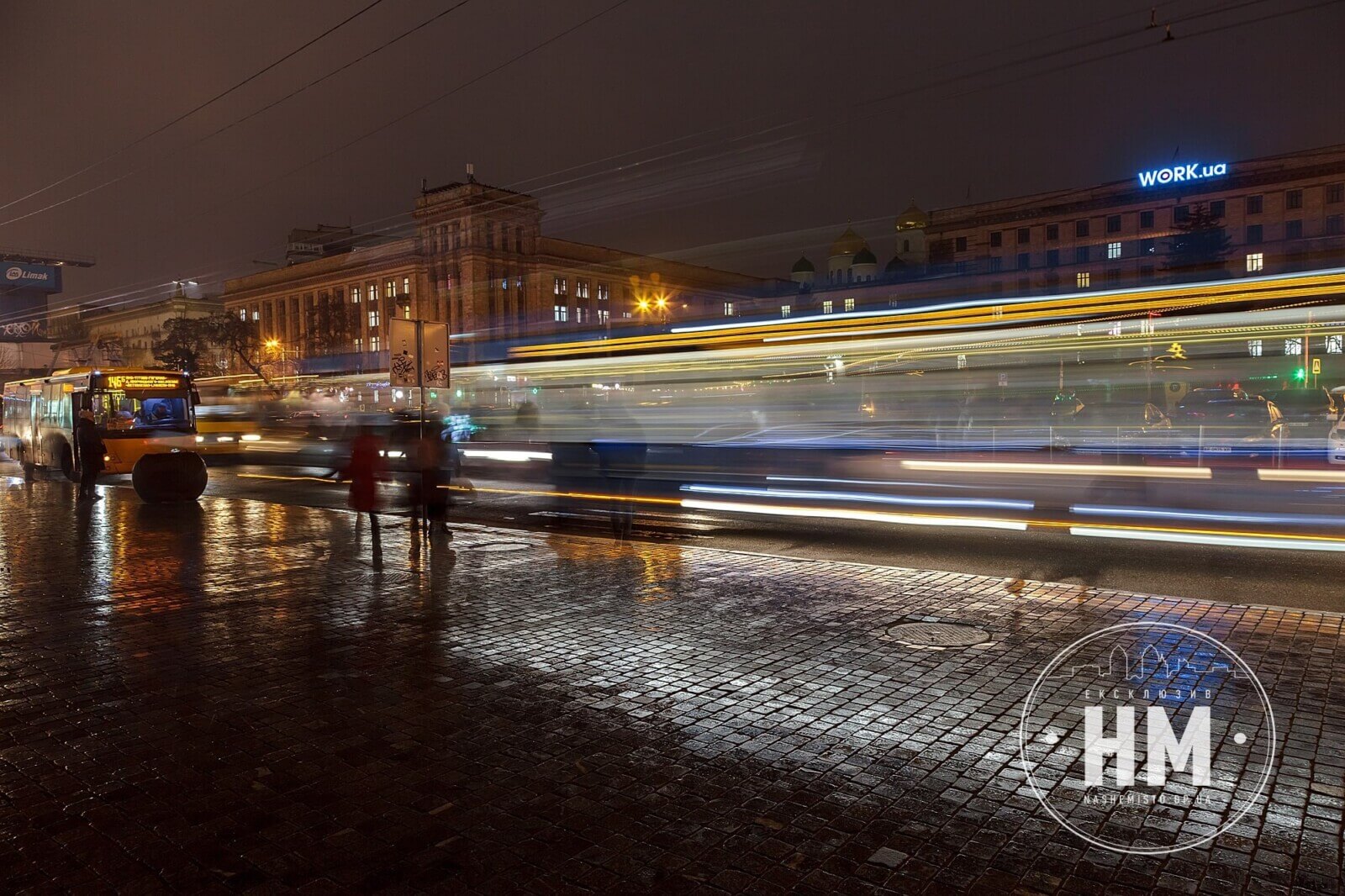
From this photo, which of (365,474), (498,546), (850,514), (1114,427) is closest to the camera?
(365,474)

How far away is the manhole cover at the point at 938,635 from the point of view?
6.84 metres

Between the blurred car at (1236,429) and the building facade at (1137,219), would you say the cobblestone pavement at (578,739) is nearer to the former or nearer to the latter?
the blurred car at (1236,429)

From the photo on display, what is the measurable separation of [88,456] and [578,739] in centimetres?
1684

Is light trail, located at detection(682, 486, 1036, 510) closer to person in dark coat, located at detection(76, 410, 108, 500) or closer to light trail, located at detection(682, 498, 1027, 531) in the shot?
light trail, located at detection(682, 498, 1027, 531)

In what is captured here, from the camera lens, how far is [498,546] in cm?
1194

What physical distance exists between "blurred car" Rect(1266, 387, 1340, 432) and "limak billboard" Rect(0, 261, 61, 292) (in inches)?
4456

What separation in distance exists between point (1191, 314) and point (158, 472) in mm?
18283

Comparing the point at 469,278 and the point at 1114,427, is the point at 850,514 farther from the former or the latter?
the point at 469,278

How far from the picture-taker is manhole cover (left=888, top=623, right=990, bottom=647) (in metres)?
6.84

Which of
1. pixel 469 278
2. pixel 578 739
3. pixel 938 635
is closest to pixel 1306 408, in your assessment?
pixel 938 635

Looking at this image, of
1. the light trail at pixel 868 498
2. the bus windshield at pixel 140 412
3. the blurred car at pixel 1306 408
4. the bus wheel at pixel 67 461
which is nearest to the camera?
the blurred car at pixel 1306 408

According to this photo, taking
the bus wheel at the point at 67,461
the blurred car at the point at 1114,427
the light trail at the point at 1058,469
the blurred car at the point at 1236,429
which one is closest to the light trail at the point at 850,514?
the light trail at the point at 1058,469

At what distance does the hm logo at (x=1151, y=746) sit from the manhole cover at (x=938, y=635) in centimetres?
149

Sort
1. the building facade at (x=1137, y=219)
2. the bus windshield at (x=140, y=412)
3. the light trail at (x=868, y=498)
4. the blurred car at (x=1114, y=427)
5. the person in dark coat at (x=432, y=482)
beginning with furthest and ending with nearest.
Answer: the building facade at (x=1137, y=219) < the bus windshield at (x=140, y=412) < the light trail at (x=868, y=498) < the blurred car at (x=1114, y=427) < the person in dark coat at (x=432, y=482)
